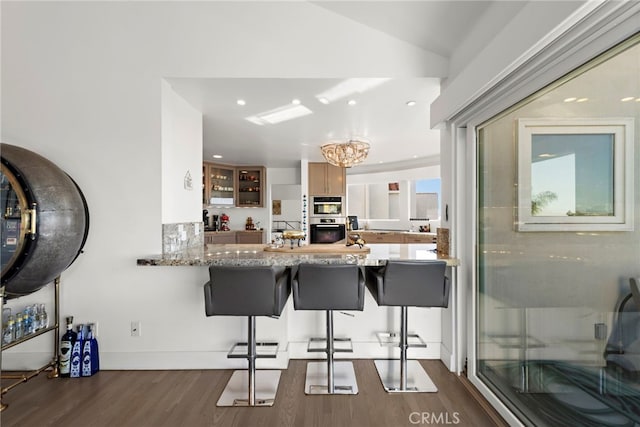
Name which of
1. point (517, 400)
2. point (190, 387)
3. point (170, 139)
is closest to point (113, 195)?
point (170, 139)

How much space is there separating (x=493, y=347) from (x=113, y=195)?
119 inches

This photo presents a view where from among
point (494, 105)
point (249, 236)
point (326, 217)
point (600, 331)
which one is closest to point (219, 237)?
point (249, 236)

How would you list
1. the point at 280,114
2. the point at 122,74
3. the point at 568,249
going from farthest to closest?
the point at 280,114
the point at 122,74
the point at 568,249

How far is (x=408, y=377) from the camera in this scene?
7.47 feet

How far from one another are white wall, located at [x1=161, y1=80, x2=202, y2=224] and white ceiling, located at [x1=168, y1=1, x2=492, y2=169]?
127mm

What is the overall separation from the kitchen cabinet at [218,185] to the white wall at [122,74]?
315cm

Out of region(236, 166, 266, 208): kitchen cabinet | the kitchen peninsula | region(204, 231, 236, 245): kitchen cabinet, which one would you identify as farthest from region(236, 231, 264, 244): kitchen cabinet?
the kitchen peninsula

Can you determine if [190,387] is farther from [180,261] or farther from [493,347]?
[493,347]

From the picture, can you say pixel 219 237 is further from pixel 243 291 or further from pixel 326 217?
pixel 243 291

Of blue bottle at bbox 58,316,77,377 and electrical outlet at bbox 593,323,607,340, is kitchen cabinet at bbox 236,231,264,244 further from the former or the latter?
electrical outlet at bbox 593,323,607,340

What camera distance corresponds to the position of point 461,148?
2.36 m

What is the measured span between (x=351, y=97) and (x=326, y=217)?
3.26m

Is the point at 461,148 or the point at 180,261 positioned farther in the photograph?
the point at 461,148

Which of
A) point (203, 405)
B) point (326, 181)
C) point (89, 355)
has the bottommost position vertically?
point (203, 405)
